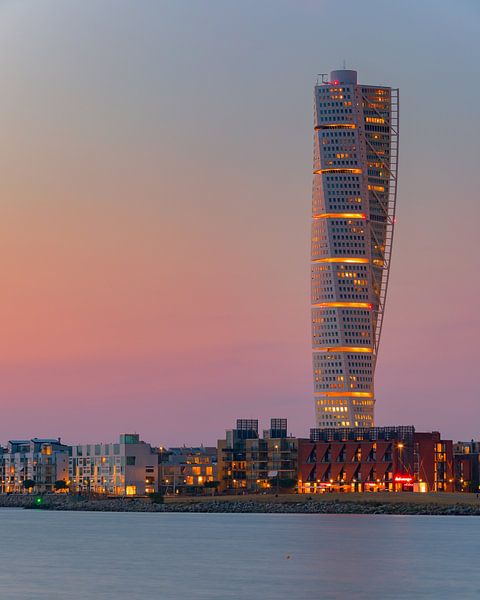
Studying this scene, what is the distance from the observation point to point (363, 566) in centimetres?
12031

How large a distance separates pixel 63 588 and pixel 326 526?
81.5m

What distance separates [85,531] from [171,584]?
257ft

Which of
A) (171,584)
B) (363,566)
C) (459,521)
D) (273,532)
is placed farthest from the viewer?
(459,521)

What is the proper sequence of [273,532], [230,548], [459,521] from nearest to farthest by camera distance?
1. [230,548]
2. [273,532]
3. [459,521]

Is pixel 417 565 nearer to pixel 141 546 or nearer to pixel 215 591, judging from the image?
pixel 215 591

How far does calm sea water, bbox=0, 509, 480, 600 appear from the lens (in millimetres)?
100812

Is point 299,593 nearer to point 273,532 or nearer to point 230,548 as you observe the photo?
point 230,548

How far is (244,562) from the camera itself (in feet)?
415

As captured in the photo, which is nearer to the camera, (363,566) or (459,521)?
(363,566)

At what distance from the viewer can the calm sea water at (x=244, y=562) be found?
100812 mm

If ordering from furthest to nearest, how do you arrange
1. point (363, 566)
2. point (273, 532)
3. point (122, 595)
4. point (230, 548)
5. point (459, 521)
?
1. point (459, 521)
2. point (273, 532)
3. point (230, 548)
4. point (363, 566)
5. point (122, 595)

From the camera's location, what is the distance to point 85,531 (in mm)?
183375

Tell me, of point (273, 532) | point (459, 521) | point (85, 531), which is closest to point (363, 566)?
point (273, 532)

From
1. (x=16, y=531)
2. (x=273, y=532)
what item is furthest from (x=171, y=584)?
(x=16, y=531)
